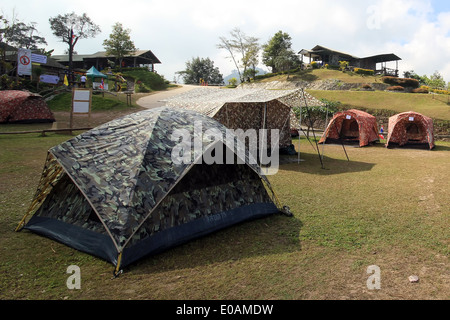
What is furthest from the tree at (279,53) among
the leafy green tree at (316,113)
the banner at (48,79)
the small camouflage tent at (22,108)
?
the small camouflage tent at (22,108)

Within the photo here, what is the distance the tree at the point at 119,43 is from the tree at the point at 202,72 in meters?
14.8

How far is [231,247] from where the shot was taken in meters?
4.92

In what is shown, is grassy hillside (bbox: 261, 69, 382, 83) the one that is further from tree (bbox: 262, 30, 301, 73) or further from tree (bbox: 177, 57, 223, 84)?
tree (bbox: 177, 57, 223, 84)

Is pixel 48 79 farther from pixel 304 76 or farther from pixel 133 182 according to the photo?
pixel 133 182

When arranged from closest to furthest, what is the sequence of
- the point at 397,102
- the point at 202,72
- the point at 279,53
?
1. the point at 397,102
2. the point at 279,53
3. the point at 202,72

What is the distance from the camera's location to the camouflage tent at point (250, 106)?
Answer: 437 inches

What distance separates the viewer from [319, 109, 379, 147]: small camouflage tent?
17.5 metres

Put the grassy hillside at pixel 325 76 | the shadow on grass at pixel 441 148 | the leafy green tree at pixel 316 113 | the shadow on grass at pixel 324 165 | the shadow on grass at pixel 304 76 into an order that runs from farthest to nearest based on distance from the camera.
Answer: the shadow on grass at pixel 304 76
the grassy hillside at pixel 325 76
the leafy green tree at pixel 316 113
the shadow on grass at pixel 441 148
the shadow on grass at pixel 324 165

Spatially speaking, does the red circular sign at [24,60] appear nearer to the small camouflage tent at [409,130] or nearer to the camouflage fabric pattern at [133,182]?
the camouflage fabric pattern at [133,182]

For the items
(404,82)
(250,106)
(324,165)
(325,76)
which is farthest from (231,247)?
(325,76)

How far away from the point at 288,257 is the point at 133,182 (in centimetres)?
232

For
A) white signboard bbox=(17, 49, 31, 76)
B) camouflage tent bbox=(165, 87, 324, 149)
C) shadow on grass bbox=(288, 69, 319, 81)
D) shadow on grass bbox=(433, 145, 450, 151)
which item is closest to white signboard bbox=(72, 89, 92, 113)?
camouflage tent bbox=(165, 87, 324, 149)

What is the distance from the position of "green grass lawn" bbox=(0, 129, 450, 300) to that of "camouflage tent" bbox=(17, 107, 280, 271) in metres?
0.21

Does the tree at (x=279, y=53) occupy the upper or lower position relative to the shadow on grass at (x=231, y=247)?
upper
